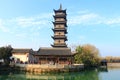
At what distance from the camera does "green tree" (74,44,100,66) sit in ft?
202

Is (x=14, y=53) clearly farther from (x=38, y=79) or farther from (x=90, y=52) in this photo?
(x=38, y=79)

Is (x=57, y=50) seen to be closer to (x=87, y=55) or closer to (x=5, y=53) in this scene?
(x=87, y=55)

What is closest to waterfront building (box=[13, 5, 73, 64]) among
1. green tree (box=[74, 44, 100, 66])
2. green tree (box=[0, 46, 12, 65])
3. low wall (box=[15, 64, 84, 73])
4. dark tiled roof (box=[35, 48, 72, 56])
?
dark tiled roof (box=[35, 48, 72, 56])

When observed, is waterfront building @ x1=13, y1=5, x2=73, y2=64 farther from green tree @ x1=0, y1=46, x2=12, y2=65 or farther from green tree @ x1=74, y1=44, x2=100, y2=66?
green tree @ x1=0, y1=46, x2=12, y2=65

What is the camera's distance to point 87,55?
64.4 m

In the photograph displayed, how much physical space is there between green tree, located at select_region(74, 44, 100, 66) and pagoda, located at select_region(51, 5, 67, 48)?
17.1 feet

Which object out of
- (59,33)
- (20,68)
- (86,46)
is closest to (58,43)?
(59,33)

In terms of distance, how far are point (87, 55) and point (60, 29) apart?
10.4 m

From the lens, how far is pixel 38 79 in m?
39.1

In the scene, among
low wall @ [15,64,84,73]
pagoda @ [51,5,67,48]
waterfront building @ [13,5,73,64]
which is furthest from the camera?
pagoda @ [51,5,67,48]

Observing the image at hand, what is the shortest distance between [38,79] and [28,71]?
12665mm

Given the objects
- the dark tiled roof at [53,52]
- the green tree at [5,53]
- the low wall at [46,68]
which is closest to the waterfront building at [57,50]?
the dark tiled roof at [53,52]

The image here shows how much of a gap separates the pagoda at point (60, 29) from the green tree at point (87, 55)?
521 cm

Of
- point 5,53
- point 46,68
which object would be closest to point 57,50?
point 46,68
